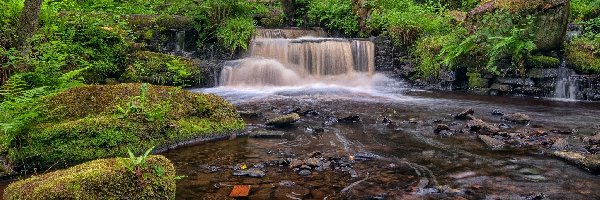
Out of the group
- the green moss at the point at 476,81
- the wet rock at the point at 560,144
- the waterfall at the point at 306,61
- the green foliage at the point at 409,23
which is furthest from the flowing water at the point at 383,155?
the green foliage at the point at 409,23

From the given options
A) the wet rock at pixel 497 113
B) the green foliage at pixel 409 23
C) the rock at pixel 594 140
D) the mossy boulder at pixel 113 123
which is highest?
the green foliage at pixel 409 23

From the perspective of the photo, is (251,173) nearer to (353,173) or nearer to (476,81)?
(353,173)

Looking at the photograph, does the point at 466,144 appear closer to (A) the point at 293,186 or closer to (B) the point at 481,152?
(B) the point at 481,152

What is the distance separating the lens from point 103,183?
4.18 metres

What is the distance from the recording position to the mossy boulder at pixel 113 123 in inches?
240

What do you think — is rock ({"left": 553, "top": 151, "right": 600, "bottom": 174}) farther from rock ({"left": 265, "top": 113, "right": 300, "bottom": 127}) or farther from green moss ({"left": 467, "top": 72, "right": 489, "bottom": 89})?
green moss ({"left": 467, "top": 72, "right": 489, "bottom": 89})

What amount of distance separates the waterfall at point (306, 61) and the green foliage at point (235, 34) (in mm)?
533

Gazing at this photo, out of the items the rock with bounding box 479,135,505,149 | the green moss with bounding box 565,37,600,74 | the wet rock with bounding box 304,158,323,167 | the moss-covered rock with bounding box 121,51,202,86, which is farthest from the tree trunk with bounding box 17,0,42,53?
the green moss with bounding box 565,37,600,74

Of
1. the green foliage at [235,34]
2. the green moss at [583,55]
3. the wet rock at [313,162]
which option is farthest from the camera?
the green foliage at [235,34]

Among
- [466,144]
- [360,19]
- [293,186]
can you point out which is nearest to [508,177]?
[466,144]

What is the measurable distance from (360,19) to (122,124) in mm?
15340

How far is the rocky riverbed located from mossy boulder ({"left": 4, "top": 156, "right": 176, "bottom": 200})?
703 mm

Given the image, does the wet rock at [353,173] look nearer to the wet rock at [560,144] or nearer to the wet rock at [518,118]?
the wet rock at [560,144]

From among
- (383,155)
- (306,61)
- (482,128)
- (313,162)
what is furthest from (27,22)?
(306,61)
